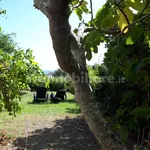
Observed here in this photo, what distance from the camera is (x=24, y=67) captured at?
5.85 metres

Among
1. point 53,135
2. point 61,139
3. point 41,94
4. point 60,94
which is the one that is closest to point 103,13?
point 61,139

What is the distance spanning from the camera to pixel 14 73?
19.0 feet

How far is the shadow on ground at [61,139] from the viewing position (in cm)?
686

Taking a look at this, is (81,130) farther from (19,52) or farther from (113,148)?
(113,148)

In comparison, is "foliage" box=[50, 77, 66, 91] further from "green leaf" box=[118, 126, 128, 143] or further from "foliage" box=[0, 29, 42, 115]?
"green leaf" box=[118, 126, 128, 143]

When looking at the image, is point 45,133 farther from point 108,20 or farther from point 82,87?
point 108,20

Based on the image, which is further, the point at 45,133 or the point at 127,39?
the point at 45,133

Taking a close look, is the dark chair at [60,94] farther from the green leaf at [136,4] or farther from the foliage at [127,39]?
the green leaf at [136,4]

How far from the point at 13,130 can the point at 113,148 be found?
26.3 feet

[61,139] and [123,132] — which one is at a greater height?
[123,132]

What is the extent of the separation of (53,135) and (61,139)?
54cm

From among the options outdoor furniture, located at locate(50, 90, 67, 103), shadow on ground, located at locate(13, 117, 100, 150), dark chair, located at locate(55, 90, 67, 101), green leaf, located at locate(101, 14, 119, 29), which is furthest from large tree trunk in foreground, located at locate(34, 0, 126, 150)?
dark chair, located at locate(55, 90, 67, 101)

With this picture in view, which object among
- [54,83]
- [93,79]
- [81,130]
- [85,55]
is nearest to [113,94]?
[81,130]

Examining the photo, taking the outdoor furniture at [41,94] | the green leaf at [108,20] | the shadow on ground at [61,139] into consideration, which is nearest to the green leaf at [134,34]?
the green leaf at [108,20]
